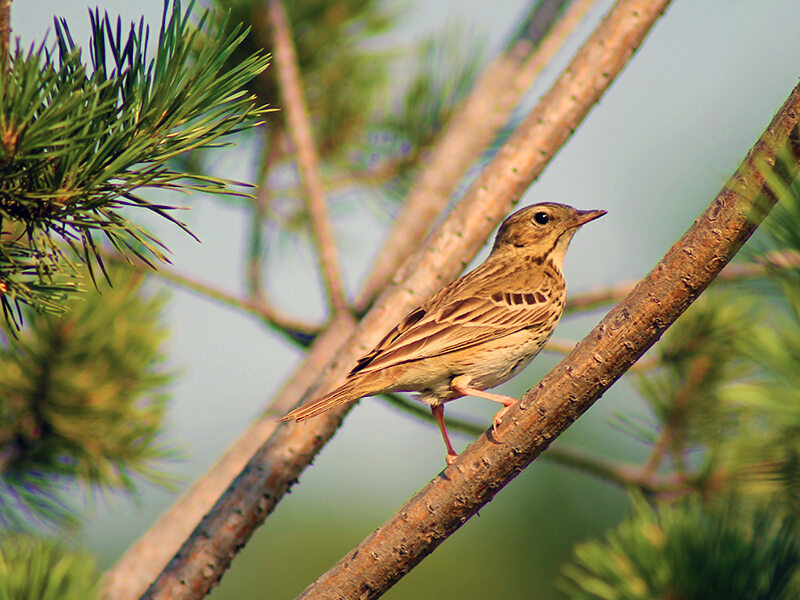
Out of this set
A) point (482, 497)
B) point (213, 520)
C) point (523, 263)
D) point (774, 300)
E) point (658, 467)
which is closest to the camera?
point (774, 300)

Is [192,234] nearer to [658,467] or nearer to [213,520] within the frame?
[213,520]

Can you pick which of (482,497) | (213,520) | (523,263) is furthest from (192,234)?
(523,263)

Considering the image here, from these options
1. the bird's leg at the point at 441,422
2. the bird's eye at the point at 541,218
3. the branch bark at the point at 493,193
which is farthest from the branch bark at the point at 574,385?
the bird's eye at the point at 541,218

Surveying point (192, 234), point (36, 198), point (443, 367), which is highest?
point (443, 367)

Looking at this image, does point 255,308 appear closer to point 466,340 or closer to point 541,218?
point 466,340

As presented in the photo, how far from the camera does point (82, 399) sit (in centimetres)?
446

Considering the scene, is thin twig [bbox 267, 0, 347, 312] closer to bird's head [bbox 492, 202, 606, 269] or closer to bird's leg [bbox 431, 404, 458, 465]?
bird's leg [bbox 431, 404, 458, 465]

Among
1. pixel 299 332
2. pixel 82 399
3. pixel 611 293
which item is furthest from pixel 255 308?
pixel 611 293

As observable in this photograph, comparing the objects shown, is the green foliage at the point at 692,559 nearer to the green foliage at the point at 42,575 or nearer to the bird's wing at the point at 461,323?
the bird's wing at the point at 461,323

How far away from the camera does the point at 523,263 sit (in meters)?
5.84

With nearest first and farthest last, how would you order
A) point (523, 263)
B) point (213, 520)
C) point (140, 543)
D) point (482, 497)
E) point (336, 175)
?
point (482, 497), point (213, 520), point (140, 543), point (523, 263), point (336, 175)

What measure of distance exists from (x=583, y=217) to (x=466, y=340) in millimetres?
1765

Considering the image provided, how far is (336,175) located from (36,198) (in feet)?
14.5

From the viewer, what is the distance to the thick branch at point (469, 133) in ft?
15.7
